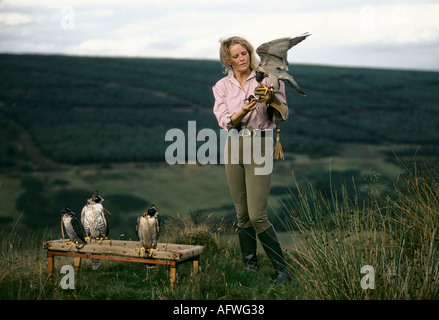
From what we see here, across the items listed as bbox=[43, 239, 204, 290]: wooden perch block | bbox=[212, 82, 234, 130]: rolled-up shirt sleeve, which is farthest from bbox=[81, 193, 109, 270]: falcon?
bbox=[212, 82, 234, 130]: rolled-up shirt sleeve

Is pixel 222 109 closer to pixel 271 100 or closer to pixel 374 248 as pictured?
pixel 271 100

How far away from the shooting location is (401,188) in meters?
4.16

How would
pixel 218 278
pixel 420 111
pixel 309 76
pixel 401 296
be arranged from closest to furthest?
pixel 401 296 → pixel 218 278 → pixel 420 111 → pixel 309 76

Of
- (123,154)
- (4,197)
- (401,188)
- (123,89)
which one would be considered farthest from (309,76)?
(401,188)

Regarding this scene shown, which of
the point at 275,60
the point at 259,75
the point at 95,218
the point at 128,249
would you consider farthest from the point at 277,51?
the point at 95,218

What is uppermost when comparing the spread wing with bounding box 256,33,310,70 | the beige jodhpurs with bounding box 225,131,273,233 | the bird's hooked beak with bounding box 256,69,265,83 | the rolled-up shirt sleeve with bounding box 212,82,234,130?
the spread wing with bounding box 256,33,310,70

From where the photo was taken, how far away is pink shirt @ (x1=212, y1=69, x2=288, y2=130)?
3844 millimetres

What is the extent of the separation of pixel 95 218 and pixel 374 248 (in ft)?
7.98

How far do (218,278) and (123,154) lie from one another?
53.5 feet

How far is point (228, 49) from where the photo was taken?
3.89 meters

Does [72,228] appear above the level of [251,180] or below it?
below

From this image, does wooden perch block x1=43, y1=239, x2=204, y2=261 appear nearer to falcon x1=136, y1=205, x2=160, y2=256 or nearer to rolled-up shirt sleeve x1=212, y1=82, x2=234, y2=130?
falcon x1=136, y1=205, x2=160, y2=256

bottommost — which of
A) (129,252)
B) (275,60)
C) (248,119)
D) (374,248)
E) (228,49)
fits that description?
(129,252)
